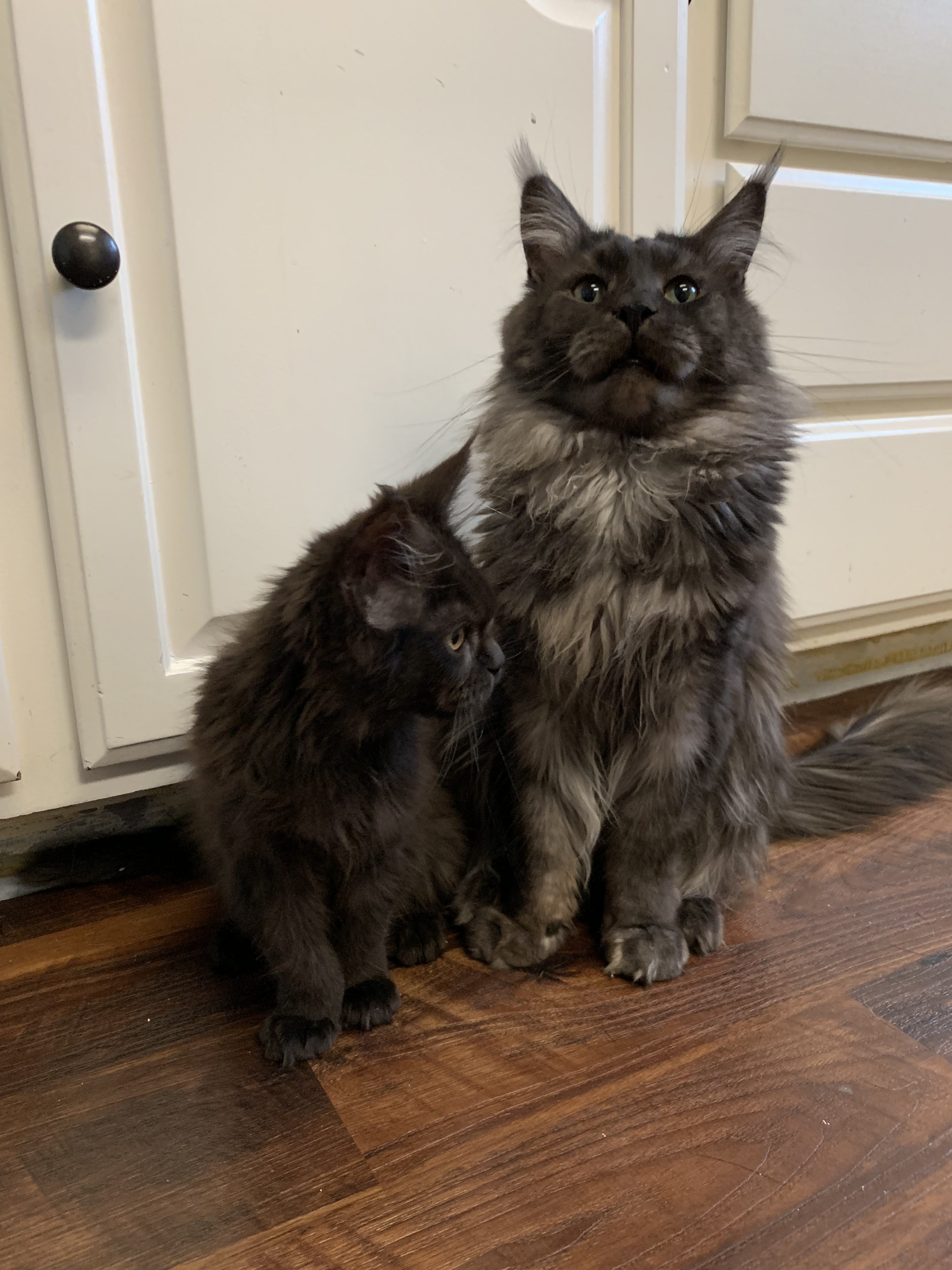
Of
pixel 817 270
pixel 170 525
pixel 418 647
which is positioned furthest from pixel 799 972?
pixel 817 270

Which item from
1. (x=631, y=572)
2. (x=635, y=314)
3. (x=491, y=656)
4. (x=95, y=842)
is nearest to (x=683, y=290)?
(x=635, y=314)

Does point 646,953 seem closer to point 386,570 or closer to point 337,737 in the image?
point 337,737

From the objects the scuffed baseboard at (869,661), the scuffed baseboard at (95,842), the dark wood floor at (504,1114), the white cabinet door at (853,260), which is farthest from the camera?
the scuffed baseboard at (869,661)

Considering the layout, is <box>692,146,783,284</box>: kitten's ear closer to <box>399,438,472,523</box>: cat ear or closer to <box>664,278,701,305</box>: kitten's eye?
<box>664,278,701,305</box>: kitten's eye

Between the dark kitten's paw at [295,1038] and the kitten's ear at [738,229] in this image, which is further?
the kitten's ear at [738,229]

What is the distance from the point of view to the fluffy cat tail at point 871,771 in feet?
5.07

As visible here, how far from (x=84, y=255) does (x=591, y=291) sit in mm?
647

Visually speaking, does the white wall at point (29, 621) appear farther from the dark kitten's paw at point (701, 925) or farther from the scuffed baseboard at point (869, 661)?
the scuffed baseboard at point (869, 661)

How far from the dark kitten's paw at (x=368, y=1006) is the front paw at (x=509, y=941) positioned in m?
0.16

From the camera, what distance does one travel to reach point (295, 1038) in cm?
102

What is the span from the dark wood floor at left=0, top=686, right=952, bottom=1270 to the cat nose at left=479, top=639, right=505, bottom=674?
0.44m

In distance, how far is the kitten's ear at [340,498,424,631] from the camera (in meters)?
0.88

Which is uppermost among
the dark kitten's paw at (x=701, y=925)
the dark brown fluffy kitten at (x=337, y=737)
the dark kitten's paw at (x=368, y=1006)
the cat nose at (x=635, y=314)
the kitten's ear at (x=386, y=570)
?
the cat nose at (x=635, y=314)

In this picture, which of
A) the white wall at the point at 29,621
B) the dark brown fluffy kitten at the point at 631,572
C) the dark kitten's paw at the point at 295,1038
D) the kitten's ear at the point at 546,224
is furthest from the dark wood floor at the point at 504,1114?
the kitten's ear at the point at 546,224
